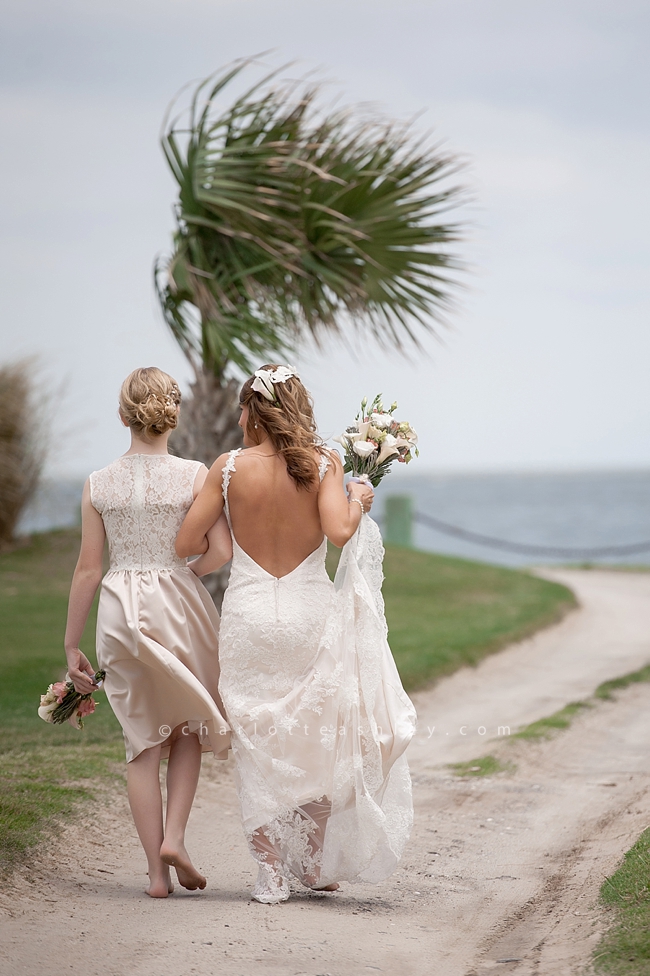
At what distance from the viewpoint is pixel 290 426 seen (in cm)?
358

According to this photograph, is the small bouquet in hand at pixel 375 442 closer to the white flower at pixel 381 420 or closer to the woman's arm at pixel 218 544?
the white flower at pixel 381 420

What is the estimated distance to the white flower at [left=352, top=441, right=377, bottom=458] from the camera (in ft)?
12.0

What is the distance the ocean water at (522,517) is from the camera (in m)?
14.3

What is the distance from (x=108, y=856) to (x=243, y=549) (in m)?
1.64

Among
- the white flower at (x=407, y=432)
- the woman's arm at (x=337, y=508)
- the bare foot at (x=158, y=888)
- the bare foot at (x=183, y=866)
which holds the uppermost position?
the white flower at (x=407, y=432)

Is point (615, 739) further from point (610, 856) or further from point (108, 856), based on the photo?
point (108, 856)

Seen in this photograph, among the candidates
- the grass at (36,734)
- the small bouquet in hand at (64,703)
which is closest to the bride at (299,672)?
the small bouquet in hand at (64,703)

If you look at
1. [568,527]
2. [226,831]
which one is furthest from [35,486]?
[568,527]

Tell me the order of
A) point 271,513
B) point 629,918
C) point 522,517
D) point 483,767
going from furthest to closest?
point 522,517 < point 483,767 < point 271,513 < point 629,918

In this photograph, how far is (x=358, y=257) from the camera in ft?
25.4

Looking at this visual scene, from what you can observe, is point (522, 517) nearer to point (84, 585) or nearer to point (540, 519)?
point (540, 519)

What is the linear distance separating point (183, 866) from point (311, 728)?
68 cm

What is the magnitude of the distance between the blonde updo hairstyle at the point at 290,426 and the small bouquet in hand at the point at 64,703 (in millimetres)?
1221

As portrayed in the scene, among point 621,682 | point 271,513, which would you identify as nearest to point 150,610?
point 271,513
